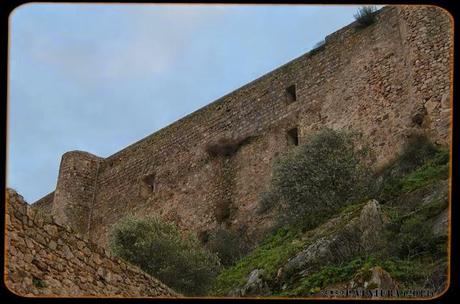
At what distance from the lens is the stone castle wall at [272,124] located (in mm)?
19609

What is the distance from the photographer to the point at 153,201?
81.0 ft

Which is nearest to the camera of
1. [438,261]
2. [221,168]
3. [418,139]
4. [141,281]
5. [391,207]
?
[141,281]

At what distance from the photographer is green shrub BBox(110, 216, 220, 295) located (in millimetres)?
15352

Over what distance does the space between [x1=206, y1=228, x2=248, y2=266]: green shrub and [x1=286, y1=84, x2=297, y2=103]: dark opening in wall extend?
3660mm

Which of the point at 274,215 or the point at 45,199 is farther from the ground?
the point at 45,199

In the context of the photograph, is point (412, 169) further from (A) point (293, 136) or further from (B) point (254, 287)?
(B) point (254, 287)

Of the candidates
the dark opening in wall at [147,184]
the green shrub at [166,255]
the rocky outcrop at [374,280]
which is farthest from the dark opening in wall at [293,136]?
the rocky outcrop at [374,280]

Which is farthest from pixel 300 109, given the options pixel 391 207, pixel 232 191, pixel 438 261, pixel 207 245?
pixel 438 261

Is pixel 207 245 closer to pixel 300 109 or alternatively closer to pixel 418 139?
pixel 300 109

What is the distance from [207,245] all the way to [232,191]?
2.11 meters

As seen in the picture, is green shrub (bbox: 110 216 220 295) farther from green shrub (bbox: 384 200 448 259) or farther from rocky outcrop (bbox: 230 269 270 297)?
green shrub (bbox: 384 200 448 259)

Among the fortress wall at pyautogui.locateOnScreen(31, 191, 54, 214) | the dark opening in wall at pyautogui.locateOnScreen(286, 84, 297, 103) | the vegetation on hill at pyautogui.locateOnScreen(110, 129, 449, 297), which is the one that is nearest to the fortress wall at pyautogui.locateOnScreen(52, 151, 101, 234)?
the fortress wall at pyautogui.locateOnScreen(31, 191, 54, 214)

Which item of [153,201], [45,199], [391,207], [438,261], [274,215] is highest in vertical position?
[45,199]

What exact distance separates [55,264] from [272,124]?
44.7 feet
